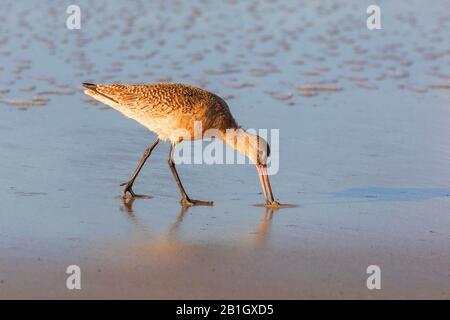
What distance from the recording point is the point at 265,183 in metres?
7.80

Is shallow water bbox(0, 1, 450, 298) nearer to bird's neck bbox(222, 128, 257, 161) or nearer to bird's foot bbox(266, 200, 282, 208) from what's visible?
bird's foot bbox(266, 200, 282, 208)

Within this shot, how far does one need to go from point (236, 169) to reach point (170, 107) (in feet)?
3.26

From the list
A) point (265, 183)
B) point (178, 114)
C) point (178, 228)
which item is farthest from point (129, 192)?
point (265, 183)

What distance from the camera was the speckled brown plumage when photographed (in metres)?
7.99

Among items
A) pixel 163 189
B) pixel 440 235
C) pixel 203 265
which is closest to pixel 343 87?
pixel 163 189

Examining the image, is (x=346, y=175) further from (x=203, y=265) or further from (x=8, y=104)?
(x=8, y=104)

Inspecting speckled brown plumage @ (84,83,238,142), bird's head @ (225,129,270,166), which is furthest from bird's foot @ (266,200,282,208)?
speckled brown plumage @ (84,83,238,142)

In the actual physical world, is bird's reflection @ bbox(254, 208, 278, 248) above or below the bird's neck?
below

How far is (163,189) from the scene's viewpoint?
801 centimetres

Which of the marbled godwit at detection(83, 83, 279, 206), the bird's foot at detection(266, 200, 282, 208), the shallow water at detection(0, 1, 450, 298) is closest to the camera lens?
the shallow water at detection(0, 1, 450, 298)

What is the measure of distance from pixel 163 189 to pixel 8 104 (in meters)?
3.42

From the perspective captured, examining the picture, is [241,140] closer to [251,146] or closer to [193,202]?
[251,146]

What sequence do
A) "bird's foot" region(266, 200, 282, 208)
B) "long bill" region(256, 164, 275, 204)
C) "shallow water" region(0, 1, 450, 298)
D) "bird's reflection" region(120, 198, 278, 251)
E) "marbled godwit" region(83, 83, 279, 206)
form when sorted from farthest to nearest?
1. "marbled godwit" region(83, 83, 279, 206)
2. "long bill" region(256, 164, 275, 204)
3. "bird's foot" region(266, 200, 282, 208)
4. "bird's reflection" region(120, 198, 278, 251)
5. "shallow water" region(0, 1, 450, 298)

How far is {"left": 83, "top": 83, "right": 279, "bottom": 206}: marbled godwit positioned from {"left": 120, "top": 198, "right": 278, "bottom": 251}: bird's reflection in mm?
501
